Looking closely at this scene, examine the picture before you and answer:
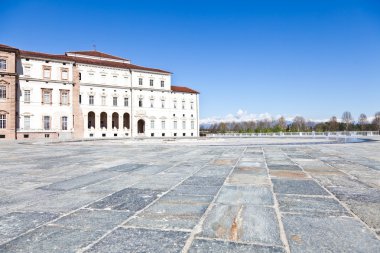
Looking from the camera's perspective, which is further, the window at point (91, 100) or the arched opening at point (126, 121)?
the arched opening at point (126, 121)

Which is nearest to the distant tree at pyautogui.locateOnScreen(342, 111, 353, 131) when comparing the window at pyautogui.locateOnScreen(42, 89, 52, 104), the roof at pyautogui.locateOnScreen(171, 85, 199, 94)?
the roof at pyautogui.locateOnScreen(171, 85, 199, 94)

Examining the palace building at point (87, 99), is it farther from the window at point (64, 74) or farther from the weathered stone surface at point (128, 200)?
the weathered stone surface at point (128, 200)

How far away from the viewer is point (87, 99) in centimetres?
4728

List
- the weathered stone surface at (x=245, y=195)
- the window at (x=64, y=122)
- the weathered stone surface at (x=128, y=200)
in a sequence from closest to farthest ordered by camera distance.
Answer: the weathered stone surface at (x=128, y=200)
the weathered stone surface at (x=245, y=195)
the window at (x=64, y=122)

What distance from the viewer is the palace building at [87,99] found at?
38653 mm

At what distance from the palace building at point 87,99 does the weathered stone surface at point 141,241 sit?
42381 mm

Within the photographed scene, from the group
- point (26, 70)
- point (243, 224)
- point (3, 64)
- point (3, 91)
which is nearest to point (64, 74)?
point (26, 70)

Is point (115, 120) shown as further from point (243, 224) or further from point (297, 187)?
point (243, 224)

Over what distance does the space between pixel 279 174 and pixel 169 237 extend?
4.54 meters

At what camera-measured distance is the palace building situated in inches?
1522

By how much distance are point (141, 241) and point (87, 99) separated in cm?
4912

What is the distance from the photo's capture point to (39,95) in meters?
41.5

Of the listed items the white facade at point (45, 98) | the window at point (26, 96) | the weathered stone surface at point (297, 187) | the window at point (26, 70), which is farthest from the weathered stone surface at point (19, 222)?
the window at point (26, 70)

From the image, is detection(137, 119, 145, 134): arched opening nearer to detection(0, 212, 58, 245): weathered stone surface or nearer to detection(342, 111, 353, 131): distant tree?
detection(0, 212, 58, 245): weathered stone surface
